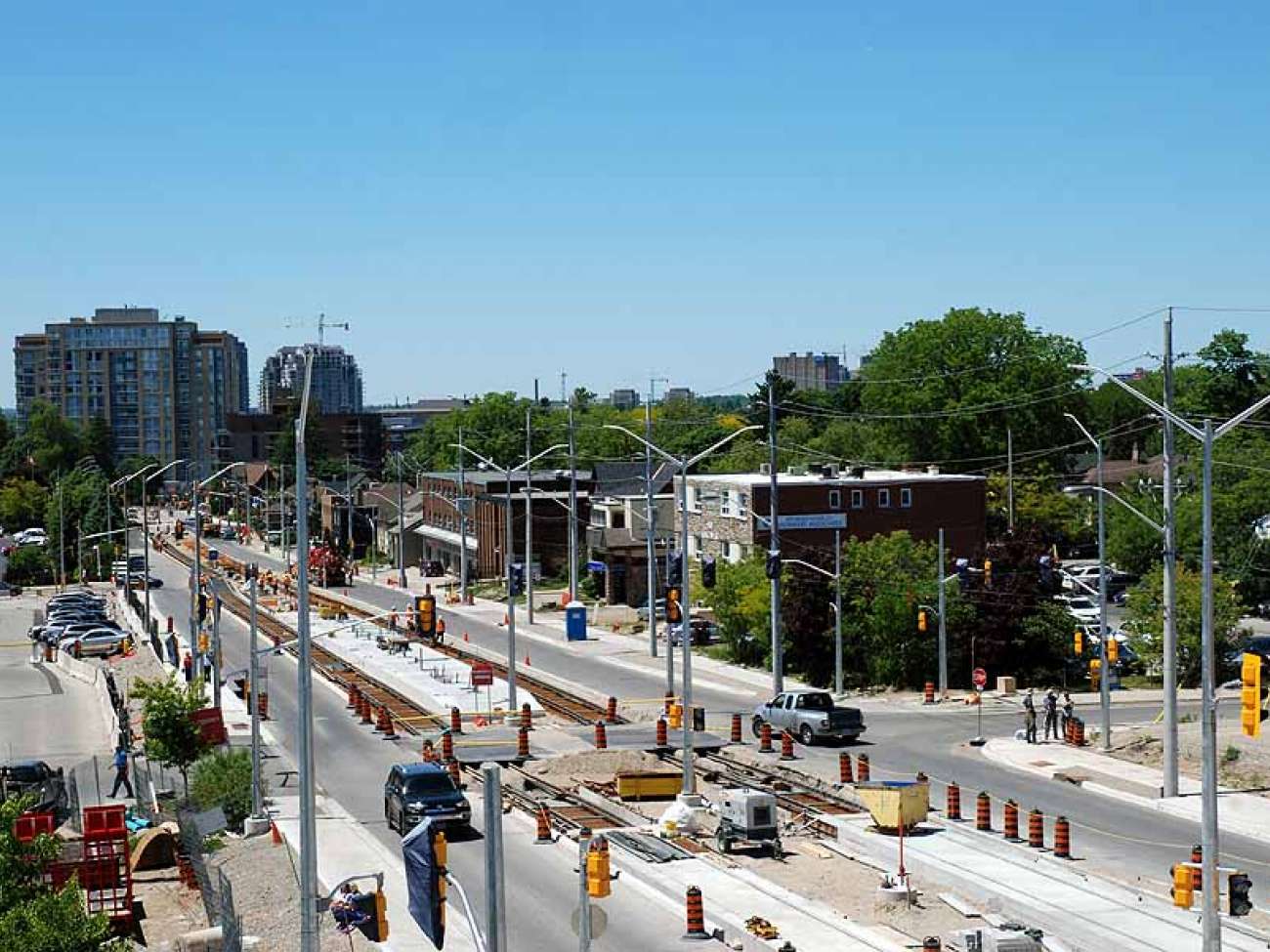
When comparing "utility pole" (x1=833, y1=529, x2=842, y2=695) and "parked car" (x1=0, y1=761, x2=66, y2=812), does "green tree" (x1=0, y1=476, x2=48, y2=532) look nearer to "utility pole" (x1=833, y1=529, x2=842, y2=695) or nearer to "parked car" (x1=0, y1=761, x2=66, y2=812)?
"utility pole" (x1=833, y1=529, x2=842, y2=695)

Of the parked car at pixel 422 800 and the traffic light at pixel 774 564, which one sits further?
the traffic light at pixel 774 564

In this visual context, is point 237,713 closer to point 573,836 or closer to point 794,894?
point 573,836

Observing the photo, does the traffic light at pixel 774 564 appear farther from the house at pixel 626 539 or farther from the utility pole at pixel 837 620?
the house at pixel 626 539

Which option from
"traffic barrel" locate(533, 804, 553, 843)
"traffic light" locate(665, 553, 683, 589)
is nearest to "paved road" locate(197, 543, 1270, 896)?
"traffic light" locate(665, 553, 683, 589)

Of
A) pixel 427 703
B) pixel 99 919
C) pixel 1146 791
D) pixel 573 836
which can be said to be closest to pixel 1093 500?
pixel 427 703

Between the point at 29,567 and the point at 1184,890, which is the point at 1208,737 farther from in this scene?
the point at 29,567

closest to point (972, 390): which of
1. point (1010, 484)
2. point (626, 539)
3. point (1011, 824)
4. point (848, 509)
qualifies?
point (1010, 484)

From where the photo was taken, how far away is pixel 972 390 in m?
124

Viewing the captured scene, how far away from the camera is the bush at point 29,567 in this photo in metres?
128

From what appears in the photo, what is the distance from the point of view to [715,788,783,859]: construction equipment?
35.5m

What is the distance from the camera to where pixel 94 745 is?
189 ft

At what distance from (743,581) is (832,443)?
248ft

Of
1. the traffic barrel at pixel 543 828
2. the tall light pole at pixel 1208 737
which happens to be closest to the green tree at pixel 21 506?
the traffic barrel at pixel 543 828

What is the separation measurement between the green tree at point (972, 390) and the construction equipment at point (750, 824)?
87.6 m
